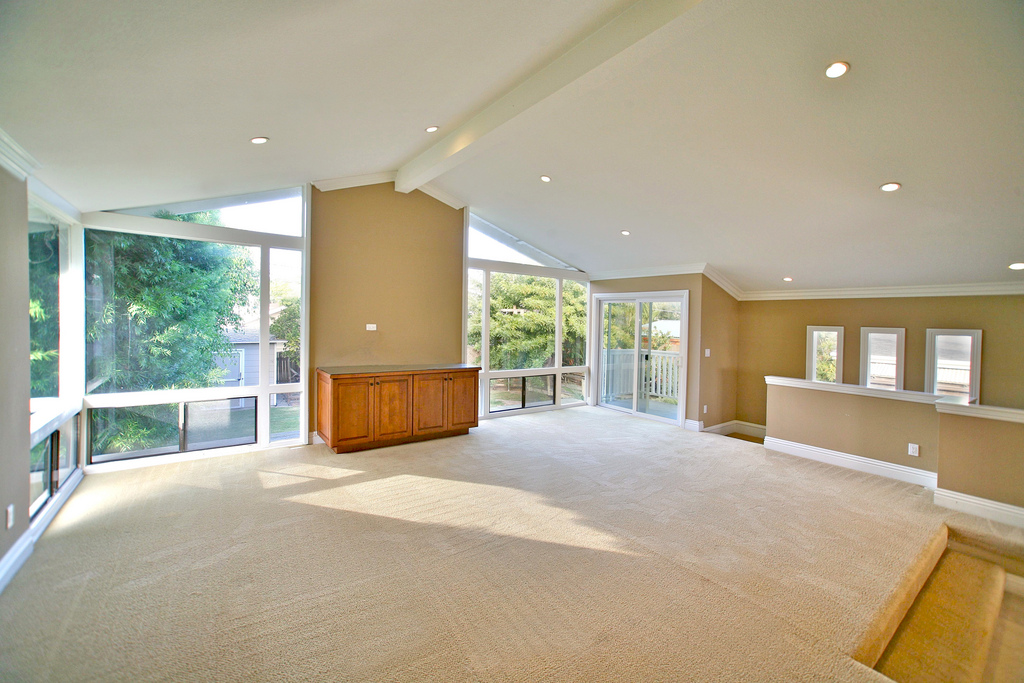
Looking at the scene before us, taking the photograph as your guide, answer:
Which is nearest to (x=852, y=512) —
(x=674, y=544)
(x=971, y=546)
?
(x=971, y=546)

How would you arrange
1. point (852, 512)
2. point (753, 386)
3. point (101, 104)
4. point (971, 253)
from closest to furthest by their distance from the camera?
point (101, 104) < point (852, 512) < point (971, 253) < point (753, 386)

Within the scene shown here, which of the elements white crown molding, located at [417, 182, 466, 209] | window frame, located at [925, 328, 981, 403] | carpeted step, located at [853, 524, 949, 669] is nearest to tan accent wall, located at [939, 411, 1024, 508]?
carpeted step, located at [853, 524, 949, 669]

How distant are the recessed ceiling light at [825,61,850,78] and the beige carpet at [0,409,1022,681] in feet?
9.48

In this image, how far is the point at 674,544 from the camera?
9.32 ft

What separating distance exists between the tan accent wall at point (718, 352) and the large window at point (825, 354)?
101 centimetres

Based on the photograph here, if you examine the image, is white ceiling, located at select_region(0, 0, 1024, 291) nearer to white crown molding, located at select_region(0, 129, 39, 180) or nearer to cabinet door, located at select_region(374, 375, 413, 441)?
white crown molding, located at select_region(0, 129, 39, 180)

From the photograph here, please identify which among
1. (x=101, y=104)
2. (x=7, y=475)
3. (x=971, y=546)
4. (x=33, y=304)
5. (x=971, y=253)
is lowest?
(x=971, y=546)

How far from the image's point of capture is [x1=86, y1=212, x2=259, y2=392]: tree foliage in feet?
13.1

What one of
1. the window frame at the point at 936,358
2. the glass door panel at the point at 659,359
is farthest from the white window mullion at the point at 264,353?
the window frame at the point at 936,358

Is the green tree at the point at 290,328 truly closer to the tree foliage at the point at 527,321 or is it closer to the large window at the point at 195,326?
the large window at the point at 195,326

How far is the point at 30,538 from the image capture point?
8.63 ft

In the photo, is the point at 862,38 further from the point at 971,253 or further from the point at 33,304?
the point at 33,304

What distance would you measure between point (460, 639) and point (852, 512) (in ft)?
10.6

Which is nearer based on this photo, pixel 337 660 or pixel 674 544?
pixel 337 660
